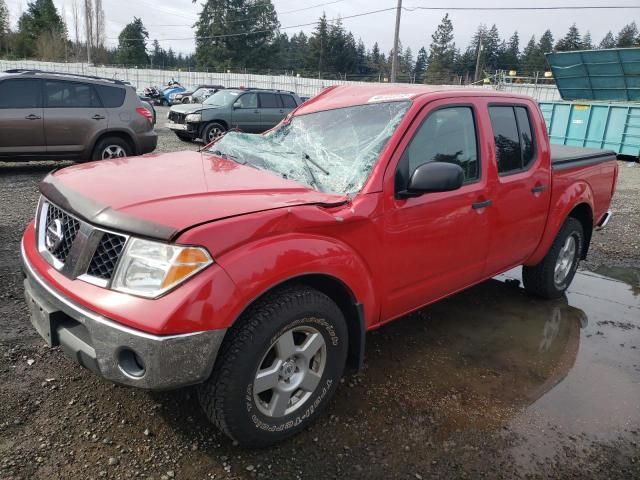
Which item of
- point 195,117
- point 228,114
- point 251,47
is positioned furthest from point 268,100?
point 251,47

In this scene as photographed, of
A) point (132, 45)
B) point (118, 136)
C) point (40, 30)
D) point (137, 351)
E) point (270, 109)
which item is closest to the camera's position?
point (137, 351)

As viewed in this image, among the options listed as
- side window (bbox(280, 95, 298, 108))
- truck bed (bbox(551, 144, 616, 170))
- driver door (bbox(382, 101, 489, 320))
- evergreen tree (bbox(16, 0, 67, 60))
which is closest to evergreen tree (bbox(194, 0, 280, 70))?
evergreen tree (bbox(16, 0, 67, 60))

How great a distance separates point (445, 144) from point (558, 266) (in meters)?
2.23

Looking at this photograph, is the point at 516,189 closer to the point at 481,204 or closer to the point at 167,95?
the point at 481,204

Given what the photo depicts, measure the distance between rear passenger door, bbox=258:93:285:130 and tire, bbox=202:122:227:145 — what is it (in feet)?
4.18

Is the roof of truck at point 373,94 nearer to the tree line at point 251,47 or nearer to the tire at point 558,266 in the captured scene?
the tire at point 558,266

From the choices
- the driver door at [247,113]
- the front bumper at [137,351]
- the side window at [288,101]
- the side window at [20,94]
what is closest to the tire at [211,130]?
the driver door at [247,113]

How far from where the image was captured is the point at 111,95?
30.2 feet

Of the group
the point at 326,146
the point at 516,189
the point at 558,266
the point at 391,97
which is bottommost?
the point at 558,266

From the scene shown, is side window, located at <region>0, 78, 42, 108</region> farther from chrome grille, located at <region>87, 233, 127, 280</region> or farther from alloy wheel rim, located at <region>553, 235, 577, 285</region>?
alloy wheel rim, located at <region>553, 235, 577, 285</region>

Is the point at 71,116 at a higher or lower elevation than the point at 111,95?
lower

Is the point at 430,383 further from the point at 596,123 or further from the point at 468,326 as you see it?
the point at 596,123

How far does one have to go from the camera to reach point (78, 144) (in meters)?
8.87

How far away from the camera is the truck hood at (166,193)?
6.96 ft
